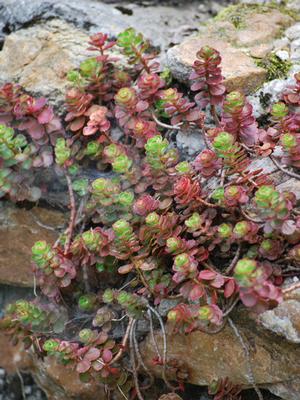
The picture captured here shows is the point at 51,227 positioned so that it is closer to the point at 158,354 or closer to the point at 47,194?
the point at 47,194

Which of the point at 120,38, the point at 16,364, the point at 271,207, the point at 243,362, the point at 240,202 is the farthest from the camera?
the point at 16,364

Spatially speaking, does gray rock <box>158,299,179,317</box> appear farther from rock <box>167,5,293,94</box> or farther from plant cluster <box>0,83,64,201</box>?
rock <box>167,5,293,94</box>

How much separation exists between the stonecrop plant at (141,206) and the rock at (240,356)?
0.08 m

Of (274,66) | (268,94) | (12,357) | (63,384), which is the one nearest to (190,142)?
(268,94)

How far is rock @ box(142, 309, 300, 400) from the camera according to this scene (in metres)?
2.05

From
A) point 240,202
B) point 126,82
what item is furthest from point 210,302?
point 126,82

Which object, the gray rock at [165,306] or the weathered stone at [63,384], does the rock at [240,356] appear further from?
the weathered stone at [63,384]

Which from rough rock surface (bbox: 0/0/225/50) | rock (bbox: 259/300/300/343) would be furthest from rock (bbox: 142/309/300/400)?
rough rock surface (bbox: 0/0/225/50)

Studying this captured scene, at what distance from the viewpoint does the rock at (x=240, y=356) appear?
2053 mm

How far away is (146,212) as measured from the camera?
2088 mm

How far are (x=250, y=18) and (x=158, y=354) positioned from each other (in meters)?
1.67

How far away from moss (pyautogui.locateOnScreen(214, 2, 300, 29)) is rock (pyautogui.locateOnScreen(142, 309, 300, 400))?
4.83 ft

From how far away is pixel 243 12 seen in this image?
9.25 ft

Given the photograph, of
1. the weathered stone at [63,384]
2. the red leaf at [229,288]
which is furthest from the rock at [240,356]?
the weathered stone at [63,384]
